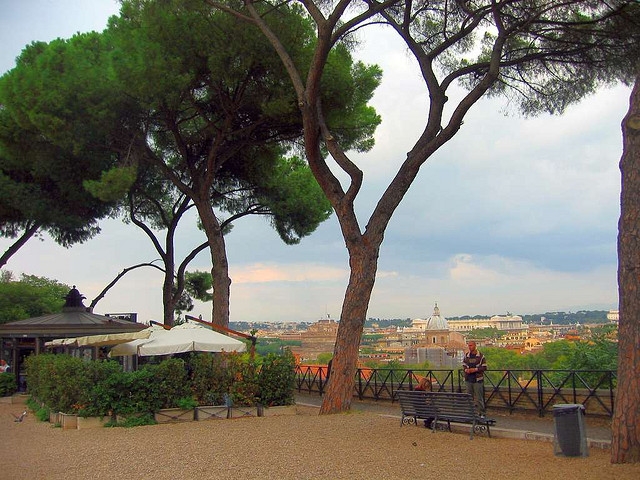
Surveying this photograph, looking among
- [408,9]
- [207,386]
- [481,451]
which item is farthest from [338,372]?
[408,9]

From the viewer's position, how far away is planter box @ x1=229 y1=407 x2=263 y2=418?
11930mm

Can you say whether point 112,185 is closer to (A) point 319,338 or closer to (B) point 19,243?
(B) point 19,243

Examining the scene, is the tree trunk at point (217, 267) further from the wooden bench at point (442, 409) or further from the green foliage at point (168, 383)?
the wooden bench at point (442, 409)

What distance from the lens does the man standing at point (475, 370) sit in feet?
33.9

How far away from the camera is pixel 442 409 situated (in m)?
9.02

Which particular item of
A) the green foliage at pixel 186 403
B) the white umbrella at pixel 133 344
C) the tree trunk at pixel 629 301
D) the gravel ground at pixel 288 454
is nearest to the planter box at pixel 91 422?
the gravel ground at pixel 288 454

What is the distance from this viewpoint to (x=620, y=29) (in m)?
11.6

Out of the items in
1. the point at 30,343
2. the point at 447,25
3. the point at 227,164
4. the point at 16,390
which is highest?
the point at 447,25

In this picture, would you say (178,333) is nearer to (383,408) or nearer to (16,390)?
(383,408)

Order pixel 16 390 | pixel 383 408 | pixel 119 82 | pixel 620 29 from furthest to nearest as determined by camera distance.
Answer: pixel 16 390 → pixel 119 82 → pixel 383 408 → pixel 620 29

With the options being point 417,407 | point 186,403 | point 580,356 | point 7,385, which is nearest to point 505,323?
point 580,356

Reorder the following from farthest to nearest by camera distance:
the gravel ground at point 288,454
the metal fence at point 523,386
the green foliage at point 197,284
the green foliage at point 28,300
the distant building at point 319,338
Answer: the green foliage at point 28,300
the distant building at point 319,338
the green foliage at point 197,284
the metal fence at point 523,386
the gravel ground at point 288,454

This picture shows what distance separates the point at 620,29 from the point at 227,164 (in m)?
10.8

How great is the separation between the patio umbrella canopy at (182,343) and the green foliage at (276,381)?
56 cm
